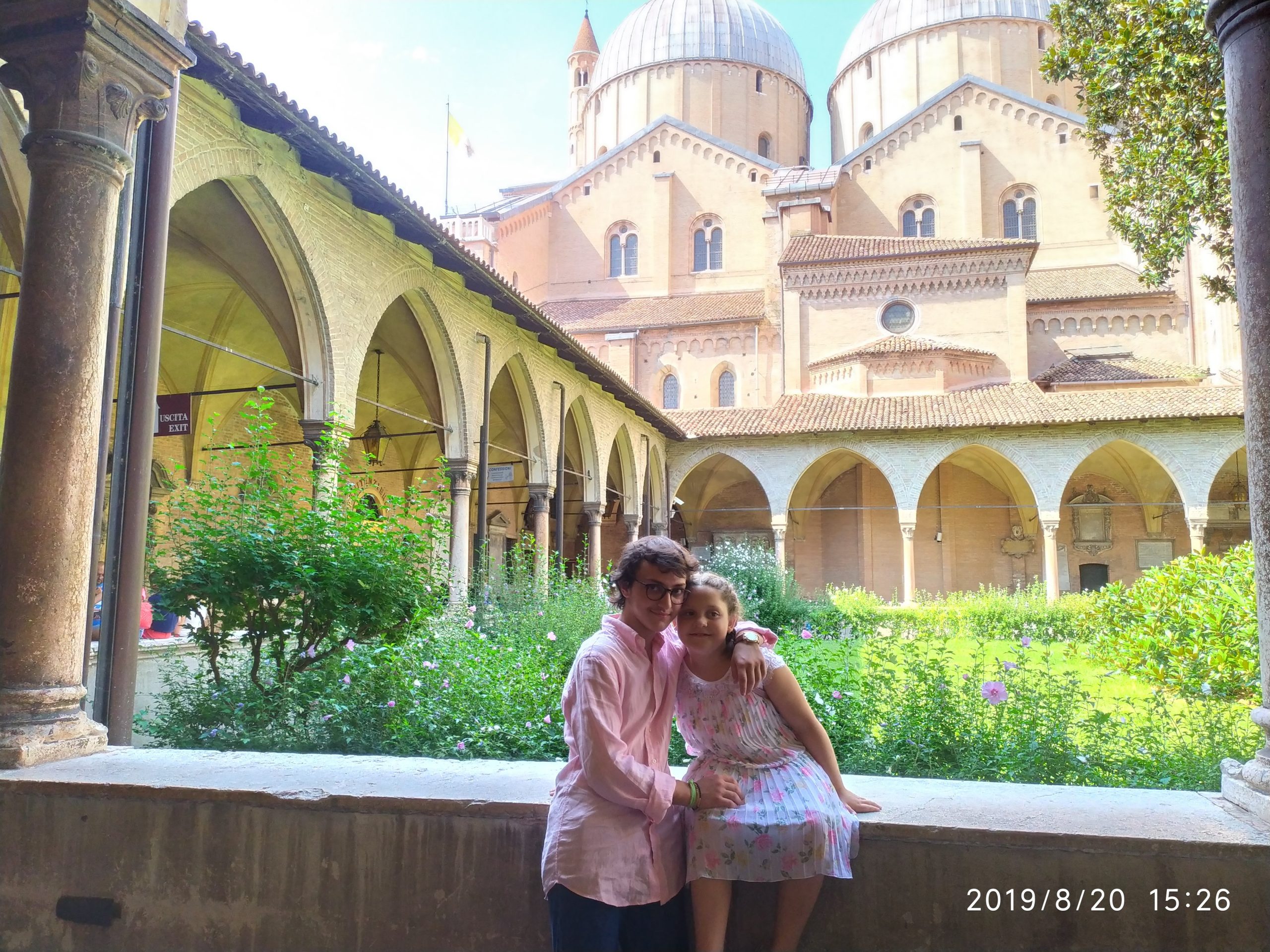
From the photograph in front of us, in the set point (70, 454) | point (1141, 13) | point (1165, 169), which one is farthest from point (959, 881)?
point (1165, 169)

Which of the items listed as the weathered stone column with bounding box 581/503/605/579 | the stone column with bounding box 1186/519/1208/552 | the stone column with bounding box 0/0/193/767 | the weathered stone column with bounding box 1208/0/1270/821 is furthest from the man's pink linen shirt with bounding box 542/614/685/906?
the stone column with bounding box 1186/519/1208/552

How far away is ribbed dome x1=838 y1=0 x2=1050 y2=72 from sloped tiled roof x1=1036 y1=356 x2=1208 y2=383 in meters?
13.0

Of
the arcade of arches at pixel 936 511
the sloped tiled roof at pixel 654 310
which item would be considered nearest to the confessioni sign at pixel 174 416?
the arcade of arches at pixel 936 511

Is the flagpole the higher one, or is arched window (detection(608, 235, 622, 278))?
the flagpole

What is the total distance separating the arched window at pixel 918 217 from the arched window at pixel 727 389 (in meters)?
6.99

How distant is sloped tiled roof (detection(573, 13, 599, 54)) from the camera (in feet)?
135

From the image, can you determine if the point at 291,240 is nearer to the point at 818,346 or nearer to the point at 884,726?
the point at 884,726

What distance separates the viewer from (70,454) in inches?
121

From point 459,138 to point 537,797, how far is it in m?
33.5

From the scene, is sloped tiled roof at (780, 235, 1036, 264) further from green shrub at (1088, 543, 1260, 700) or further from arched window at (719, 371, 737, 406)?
green shrub at (1088, 543, 1260, 700)

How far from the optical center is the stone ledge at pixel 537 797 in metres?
2.21

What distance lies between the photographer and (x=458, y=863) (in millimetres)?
2438

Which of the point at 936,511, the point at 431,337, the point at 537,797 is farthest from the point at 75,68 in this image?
the point at 936,511

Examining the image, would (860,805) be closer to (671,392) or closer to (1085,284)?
(671,392)
